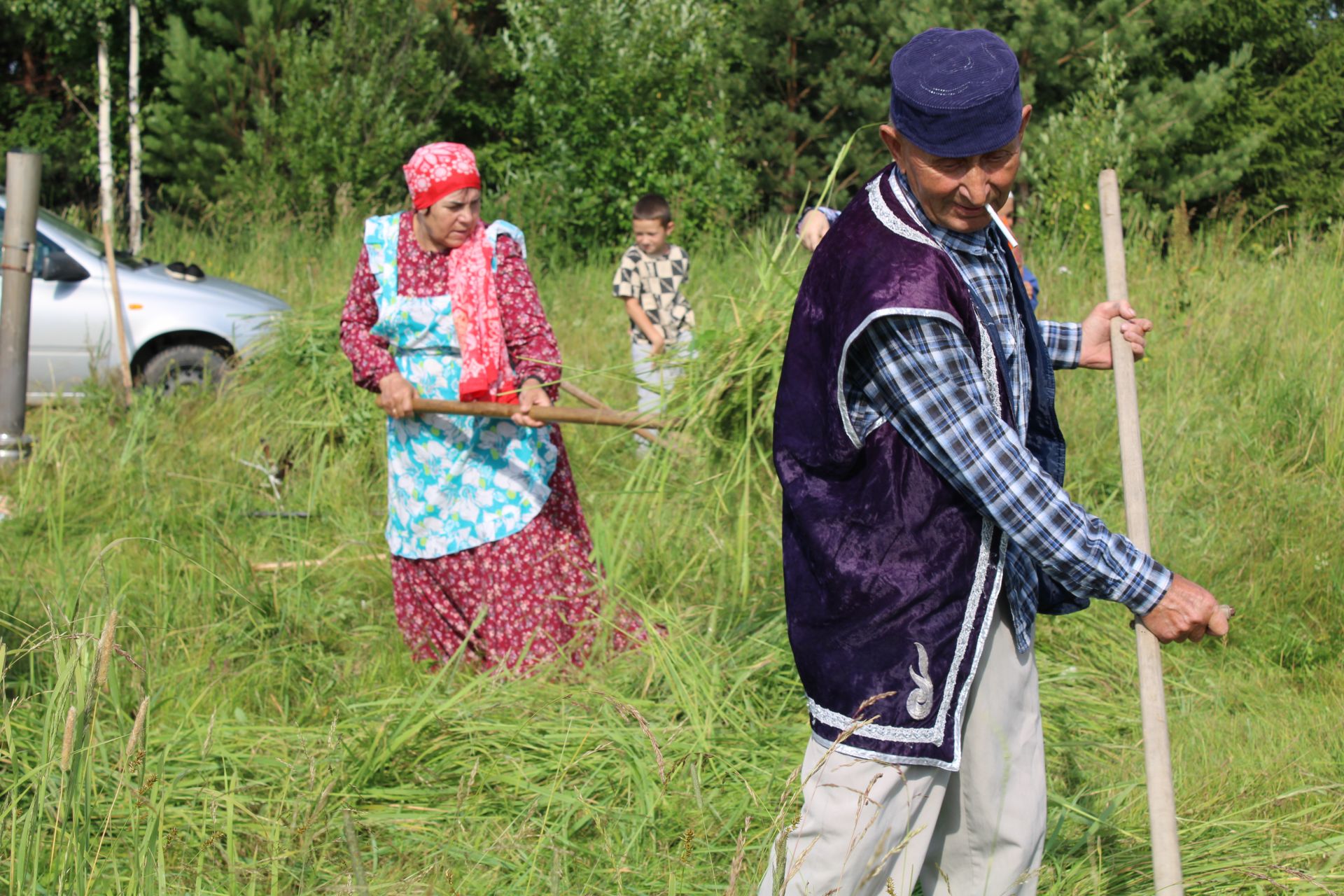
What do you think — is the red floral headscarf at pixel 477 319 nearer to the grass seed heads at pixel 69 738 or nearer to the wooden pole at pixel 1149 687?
the wooden pole at pixel 1149 687

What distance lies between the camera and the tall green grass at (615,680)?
7.89ft

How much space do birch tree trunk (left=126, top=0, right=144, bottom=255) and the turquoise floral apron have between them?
10063 mm

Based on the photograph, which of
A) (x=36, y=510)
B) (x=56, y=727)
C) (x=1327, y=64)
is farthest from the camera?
(x=1327, y=64)

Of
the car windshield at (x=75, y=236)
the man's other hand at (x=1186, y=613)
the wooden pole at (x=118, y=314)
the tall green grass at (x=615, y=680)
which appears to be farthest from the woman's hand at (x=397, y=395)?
the car windshield at (x=75, y=236)

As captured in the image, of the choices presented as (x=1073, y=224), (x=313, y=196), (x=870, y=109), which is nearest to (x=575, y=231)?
(x=313, y=196)

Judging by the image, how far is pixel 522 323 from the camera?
3.72 m

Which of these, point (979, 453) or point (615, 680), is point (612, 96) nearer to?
point (615, 680)

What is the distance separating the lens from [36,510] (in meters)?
4.88

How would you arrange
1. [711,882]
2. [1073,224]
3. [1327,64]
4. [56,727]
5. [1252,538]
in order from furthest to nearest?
1. [1327,64]
2. [1073,224]
3. [1252,538]
4. [711,882]
5. [56,727]

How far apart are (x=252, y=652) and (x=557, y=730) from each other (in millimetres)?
1096

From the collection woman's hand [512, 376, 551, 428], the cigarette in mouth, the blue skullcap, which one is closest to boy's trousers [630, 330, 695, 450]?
woman's hand [512, 376, 551, 428]

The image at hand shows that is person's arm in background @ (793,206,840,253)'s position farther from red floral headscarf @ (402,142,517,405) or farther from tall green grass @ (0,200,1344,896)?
red floral headscarf @ (402,142,517,405)

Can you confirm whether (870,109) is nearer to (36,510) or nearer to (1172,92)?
(1172,92)

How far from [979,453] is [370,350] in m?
2.47
